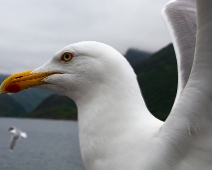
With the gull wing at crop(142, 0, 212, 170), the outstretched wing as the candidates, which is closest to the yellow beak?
the gull wing at crop(142, 0, 212, 170)

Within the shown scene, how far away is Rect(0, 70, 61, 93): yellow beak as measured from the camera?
3.22 metres

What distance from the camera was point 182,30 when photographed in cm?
432

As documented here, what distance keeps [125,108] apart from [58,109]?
439 feet

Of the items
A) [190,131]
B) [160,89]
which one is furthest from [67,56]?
[160,89]

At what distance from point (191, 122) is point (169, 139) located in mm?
176

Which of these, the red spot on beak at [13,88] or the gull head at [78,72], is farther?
the red spot on beak at [13,88]

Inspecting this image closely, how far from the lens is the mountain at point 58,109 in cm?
12962

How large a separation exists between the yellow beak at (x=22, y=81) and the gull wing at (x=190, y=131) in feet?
3.85

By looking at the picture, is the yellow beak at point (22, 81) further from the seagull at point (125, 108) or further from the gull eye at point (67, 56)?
the gull eye at point (67, 56)

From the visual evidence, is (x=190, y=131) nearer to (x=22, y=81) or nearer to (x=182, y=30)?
(x=22, y=81)

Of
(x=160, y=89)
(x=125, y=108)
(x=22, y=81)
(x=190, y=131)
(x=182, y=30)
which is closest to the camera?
(x=190, y=131)

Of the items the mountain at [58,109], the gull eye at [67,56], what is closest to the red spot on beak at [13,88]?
the gull eye at [67,56]

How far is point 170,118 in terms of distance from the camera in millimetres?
2430

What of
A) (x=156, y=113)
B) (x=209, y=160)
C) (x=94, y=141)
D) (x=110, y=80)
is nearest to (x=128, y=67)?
(x=110, y=80)
